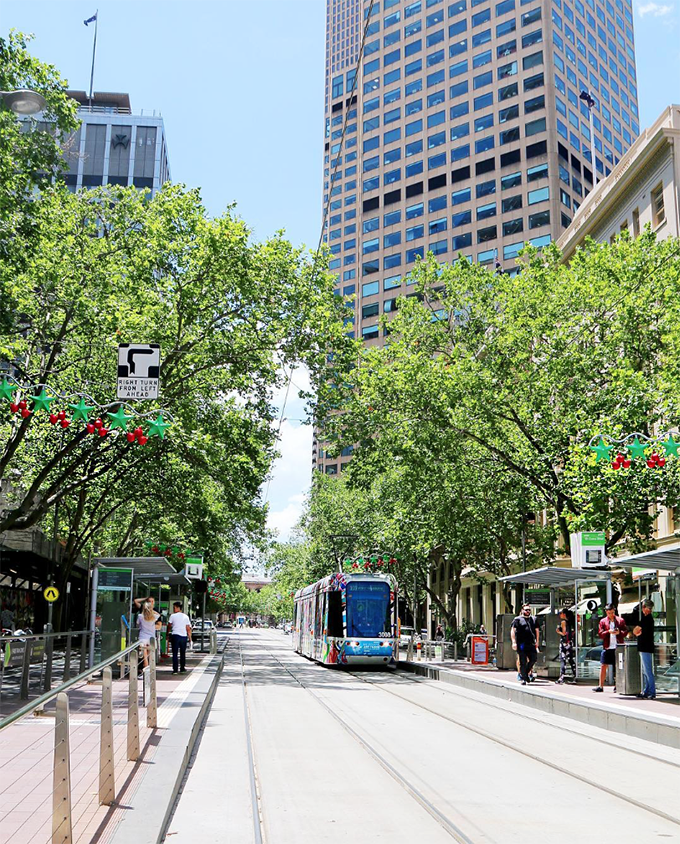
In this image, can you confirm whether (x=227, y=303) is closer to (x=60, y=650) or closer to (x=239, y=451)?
(x=239, y=451)

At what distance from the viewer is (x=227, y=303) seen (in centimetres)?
2609

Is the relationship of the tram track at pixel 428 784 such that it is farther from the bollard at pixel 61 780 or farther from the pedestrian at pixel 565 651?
the pedestrian at pixel 565 651

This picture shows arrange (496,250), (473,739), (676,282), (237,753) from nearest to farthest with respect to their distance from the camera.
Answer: (237,753) < (473,739) < (676,282) < (496,250)

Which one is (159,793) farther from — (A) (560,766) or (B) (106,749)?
(A) (560,766)

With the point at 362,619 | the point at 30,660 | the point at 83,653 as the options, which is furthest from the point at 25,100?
the point at 362,619

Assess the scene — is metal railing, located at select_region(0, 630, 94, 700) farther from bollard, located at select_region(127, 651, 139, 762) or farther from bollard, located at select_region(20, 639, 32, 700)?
bollard, located at select_region(127, 651, 139, 762)

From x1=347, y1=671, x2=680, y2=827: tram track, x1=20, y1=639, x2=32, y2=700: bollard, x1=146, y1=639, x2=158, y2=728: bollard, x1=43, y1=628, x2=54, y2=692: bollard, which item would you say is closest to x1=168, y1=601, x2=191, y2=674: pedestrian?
x1=347, y1=671, x2=680, y2=827: tram track

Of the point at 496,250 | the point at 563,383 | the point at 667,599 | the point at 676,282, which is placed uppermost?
the point at 496,250

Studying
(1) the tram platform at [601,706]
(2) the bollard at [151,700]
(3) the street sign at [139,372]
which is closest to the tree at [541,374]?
(1) the tram platform at [601,706]

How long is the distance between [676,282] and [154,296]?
51.5 feet

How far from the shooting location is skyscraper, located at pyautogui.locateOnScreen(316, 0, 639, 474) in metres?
90.2

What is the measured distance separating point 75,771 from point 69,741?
337 mm

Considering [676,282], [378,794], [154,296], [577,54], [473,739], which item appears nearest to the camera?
[378,794]

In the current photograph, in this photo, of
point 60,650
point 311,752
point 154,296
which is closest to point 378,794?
point 311,752
